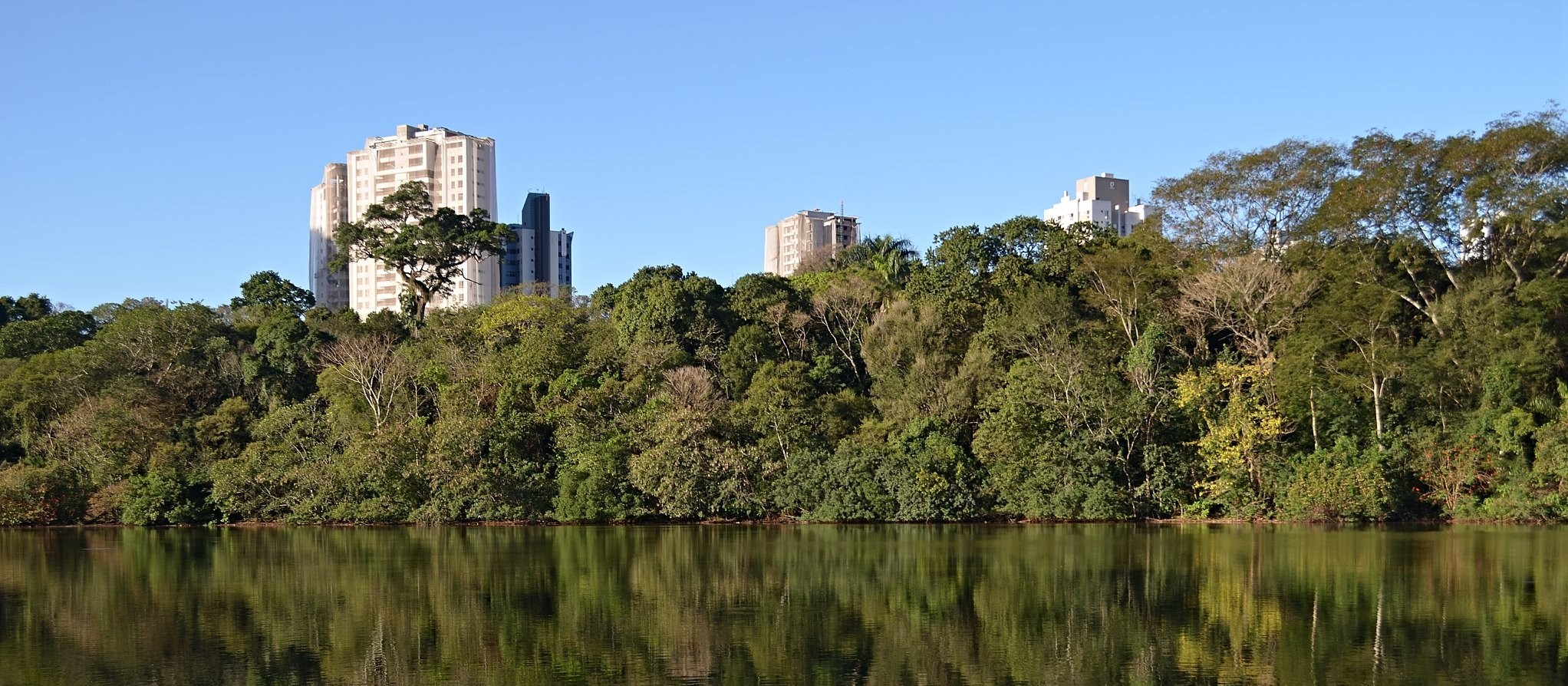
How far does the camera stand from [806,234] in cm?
13788

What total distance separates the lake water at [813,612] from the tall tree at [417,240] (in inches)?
934

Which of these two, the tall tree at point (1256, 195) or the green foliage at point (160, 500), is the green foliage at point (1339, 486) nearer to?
the tall tree at point (1256, 195)

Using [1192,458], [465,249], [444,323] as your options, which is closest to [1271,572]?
[1192,458]

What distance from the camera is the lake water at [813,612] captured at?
15.9 metres

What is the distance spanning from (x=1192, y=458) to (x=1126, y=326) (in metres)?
5.14

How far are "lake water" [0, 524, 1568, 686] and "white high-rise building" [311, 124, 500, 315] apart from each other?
79114mm

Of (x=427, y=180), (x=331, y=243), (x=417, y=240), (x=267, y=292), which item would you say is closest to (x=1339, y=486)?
(x=417, y=240)

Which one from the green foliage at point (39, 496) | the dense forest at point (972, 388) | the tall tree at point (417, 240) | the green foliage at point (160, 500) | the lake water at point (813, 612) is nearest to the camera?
the lake water at point (813, 612)

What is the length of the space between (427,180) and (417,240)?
2250 inches

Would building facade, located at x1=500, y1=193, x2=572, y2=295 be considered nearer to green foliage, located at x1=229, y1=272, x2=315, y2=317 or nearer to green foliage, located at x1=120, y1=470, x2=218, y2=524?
green foliage, located at x1=229, y1=272, x2=315, y2=317

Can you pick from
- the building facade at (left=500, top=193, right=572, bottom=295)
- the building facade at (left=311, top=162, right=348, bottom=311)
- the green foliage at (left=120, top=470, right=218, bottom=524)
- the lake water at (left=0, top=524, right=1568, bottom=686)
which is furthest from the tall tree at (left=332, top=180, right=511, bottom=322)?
the building facade at (left=311, top=162, right=348, bottom=311)

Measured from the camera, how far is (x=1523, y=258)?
39969mm

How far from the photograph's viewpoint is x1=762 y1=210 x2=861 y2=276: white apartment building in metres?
136

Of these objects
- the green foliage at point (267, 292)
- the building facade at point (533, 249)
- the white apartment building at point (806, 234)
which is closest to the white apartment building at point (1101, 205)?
the white apartment building at point (806, 234)
